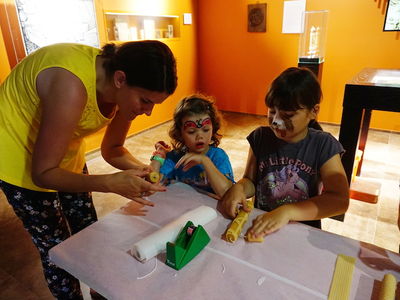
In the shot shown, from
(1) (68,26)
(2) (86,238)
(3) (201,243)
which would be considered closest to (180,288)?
(3) (201,243)

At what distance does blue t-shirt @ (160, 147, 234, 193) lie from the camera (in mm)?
1379

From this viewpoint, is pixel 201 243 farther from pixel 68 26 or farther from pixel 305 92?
pixel 68 26

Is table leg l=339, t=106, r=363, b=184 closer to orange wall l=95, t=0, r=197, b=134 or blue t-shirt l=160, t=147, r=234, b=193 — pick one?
blue t-shirt l=160, t=147, r=234, b=193

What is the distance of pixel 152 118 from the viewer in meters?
4.39

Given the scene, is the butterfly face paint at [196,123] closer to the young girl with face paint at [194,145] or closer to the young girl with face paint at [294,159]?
the young girl with face paint at [194,145]

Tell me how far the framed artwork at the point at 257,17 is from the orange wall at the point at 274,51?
6cm

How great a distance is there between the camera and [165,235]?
832 millimetres

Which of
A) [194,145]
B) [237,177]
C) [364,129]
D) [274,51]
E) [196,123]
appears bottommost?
[237,177]

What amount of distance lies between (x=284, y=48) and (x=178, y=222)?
158 inches

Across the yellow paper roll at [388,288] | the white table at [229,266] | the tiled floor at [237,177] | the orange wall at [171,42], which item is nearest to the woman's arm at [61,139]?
the white table at [229,266]

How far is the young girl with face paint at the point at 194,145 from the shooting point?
1.34 m

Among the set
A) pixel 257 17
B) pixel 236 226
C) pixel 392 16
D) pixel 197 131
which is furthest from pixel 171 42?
pixel 236 226

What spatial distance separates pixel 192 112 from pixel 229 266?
75cm

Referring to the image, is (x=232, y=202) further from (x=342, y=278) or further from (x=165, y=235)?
(x=342, y=278)
